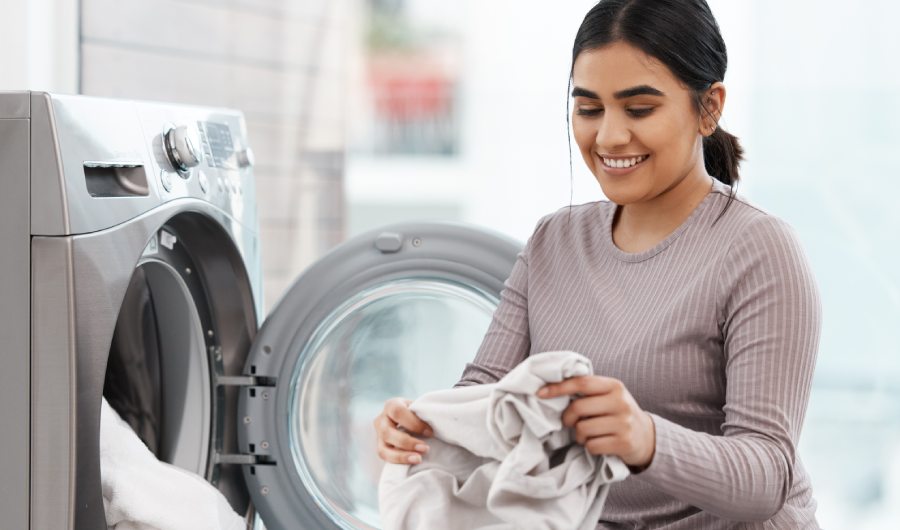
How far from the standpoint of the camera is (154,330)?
161 centimetres

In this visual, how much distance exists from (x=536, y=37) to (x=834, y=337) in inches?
40.2

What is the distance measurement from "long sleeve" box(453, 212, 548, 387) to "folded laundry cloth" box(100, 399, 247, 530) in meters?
0.39

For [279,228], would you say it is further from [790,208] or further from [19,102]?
[19,102]

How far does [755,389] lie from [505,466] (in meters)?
0.30

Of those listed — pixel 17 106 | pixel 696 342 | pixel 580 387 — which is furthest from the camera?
pixel 696 342

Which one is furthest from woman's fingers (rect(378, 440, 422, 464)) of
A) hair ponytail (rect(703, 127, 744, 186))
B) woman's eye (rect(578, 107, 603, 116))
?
hair ponytail (rect(703, 127, 744, 186))

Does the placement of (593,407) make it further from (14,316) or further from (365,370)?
(365,370)

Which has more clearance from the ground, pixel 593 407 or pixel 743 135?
pixel 743 135

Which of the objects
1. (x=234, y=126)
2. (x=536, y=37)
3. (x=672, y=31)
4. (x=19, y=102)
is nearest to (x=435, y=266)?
(x=234, y=126)

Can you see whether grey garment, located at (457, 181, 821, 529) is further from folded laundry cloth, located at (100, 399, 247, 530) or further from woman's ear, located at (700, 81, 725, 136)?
folded laundry cloth, located at (100, 399, 247, 530)

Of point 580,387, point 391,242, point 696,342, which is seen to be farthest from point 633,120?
point 391,242

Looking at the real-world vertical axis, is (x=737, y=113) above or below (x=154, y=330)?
above

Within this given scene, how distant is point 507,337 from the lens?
1.39 metres

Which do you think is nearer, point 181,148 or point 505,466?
point 505,466
